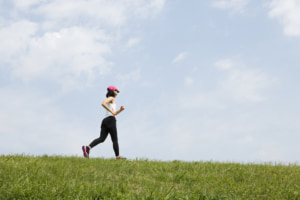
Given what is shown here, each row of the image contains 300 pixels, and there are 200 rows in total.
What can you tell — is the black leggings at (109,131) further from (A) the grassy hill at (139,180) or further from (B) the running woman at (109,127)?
(A) the grassy hill at (139,180)

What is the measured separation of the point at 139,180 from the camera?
728cm

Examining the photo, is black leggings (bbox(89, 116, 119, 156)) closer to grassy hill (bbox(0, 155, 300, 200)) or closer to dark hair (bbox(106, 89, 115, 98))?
dark hair (bbox(106, 89, 115, 98))

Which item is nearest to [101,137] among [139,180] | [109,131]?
[109,131]

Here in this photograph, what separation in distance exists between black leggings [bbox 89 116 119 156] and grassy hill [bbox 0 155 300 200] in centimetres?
111

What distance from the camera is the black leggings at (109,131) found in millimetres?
10109

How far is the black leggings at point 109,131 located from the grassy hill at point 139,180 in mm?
1112

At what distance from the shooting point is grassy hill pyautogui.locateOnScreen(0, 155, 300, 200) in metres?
6.38

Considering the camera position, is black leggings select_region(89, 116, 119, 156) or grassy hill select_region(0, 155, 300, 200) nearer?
grassy hill select_region(0, 155, 300, 200)

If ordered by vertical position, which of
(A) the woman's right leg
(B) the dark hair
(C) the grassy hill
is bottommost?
(C) the grassy hill

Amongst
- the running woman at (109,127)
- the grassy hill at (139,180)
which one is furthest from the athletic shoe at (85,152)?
the grassy hill at (139,180)

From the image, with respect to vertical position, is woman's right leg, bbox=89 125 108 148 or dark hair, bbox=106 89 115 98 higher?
dark hair, bbox=106 89 115 98

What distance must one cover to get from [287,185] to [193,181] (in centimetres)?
225

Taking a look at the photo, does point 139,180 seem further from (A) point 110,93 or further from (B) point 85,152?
(A) point 110,93

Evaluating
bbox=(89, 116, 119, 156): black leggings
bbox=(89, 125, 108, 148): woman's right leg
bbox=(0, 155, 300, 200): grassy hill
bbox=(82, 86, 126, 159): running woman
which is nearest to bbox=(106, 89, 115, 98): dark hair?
bbox=(82, 86, 126, 159): running woman
